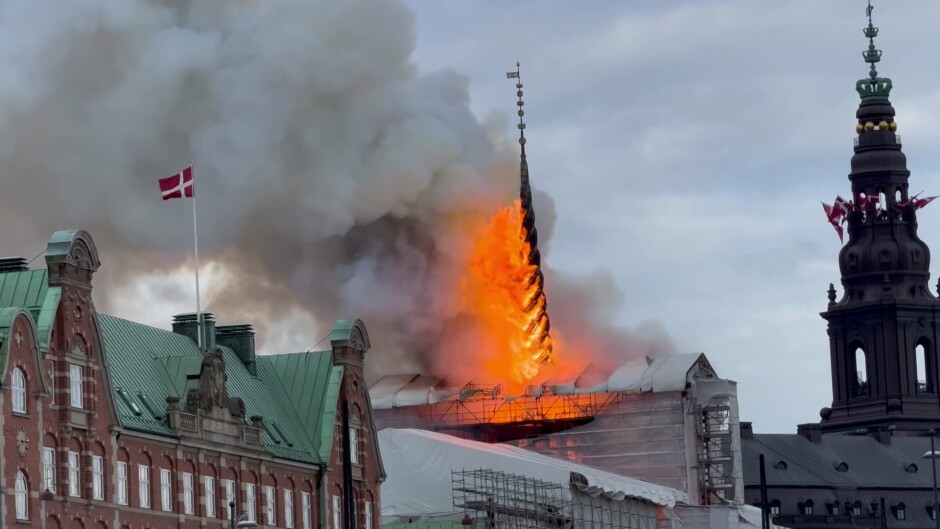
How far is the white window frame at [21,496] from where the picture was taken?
94812 mm

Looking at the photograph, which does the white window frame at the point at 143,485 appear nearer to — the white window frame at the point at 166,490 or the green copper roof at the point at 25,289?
the white window frame at the point at 166,490

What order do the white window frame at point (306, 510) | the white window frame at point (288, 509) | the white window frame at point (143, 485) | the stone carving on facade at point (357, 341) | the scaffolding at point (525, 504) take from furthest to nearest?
1. the scaffolding at point (525, 504)
2. the stone carving on facade at point (357, 341)
3. the white window frame at point (306, 510)
4. the white window frame at point (288, 509)
5. the white window frame at point (143, 485)

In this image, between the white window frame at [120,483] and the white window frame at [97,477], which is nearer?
the white window frame at [97,477]

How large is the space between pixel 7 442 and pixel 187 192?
64.7ft

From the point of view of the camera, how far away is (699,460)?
17088 cm

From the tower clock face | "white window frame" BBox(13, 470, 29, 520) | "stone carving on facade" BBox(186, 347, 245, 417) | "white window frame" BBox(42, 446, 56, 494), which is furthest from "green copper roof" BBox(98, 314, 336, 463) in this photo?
"white window frame" BBox(13, 470, 29, 520)

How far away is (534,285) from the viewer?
565ft

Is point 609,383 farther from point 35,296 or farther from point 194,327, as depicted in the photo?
point 35,296

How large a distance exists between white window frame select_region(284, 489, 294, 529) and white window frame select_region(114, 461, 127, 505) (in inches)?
636

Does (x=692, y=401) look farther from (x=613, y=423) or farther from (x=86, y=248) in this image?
(x=86, y=248)

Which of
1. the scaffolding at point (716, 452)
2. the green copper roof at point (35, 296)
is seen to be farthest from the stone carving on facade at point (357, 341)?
the scaffolding at point (716, 452)

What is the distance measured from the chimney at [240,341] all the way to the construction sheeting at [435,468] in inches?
736

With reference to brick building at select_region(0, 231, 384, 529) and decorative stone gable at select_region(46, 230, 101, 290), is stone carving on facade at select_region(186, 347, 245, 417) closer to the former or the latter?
brick building at select_region(0, 231, 384, 529)

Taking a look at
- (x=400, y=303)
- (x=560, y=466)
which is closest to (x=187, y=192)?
(x=560, y=466)
